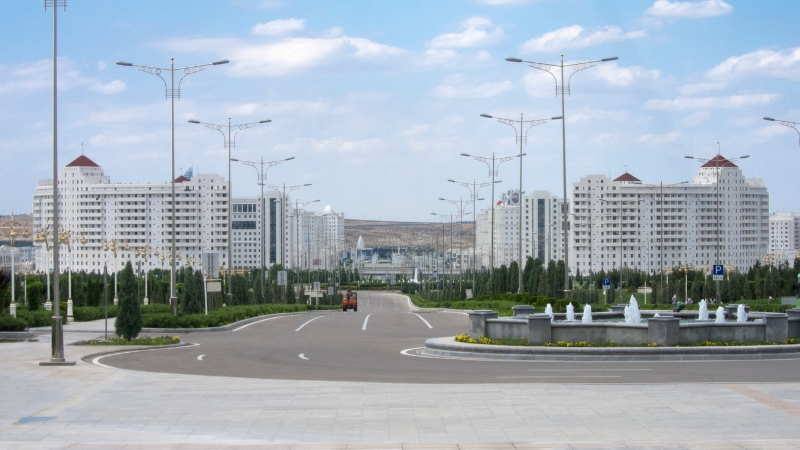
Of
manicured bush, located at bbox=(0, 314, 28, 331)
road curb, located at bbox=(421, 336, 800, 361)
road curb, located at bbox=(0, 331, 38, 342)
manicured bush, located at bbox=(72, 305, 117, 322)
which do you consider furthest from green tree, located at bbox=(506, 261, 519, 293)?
road curb, located at bbox=(421, 336, 800, 361)

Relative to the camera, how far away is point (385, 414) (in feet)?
45.7

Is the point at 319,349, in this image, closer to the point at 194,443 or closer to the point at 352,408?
the point at 352,408

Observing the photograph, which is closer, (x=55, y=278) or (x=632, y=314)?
(x=55, y=278)

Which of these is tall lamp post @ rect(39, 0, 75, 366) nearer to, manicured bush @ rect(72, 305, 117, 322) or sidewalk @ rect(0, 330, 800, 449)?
sidewalk @ rect(0, 330, 800, 449)

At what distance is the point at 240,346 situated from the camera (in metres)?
27.8

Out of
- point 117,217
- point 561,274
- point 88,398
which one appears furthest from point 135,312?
point 117,217

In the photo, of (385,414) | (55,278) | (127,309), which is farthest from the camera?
(127,309)

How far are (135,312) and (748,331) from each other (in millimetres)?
17313

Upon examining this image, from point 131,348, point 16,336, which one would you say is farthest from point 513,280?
point 131,348

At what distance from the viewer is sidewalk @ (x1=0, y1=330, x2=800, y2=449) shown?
1187cm

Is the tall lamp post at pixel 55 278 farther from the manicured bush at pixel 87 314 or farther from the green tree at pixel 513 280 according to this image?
the green tree at pixel 513 280

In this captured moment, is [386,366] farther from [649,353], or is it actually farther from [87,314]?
[87,314]

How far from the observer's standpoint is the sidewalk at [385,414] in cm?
1187

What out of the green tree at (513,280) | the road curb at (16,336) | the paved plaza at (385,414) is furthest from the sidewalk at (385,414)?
the green tree at (513,280)
